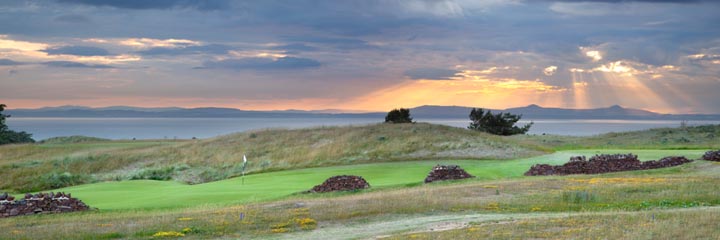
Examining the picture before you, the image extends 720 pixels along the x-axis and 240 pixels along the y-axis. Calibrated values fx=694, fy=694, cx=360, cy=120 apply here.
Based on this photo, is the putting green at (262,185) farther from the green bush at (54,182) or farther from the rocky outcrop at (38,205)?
the green bush at (54,182)

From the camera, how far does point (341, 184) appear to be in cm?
3164

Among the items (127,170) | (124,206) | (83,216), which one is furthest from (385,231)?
(127,170)

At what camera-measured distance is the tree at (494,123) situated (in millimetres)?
100394

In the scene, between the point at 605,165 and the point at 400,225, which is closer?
the point at 400,225

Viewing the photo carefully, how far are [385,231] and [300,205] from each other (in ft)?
23.0

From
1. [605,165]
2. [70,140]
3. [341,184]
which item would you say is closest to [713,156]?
[605,165]

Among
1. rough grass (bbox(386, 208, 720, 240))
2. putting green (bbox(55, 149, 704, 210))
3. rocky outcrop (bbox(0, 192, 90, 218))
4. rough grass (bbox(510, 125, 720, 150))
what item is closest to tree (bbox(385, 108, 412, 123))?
rough grass (bbox(510, 125, 720, 150))

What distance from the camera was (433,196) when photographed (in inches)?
1051

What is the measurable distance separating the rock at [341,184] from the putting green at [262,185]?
5.25ft

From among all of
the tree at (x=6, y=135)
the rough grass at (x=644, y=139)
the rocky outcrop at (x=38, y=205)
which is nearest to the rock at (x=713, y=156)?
the rough grass at (x=644, y=139)

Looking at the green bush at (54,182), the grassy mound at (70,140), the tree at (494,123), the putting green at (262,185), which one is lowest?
the green bush at (54,182)

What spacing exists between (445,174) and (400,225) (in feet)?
49.4

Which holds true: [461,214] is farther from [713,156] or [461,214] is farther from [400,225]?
[713,156]

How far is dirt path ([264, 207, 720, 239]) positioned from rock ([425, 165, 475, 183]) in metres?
12.1
